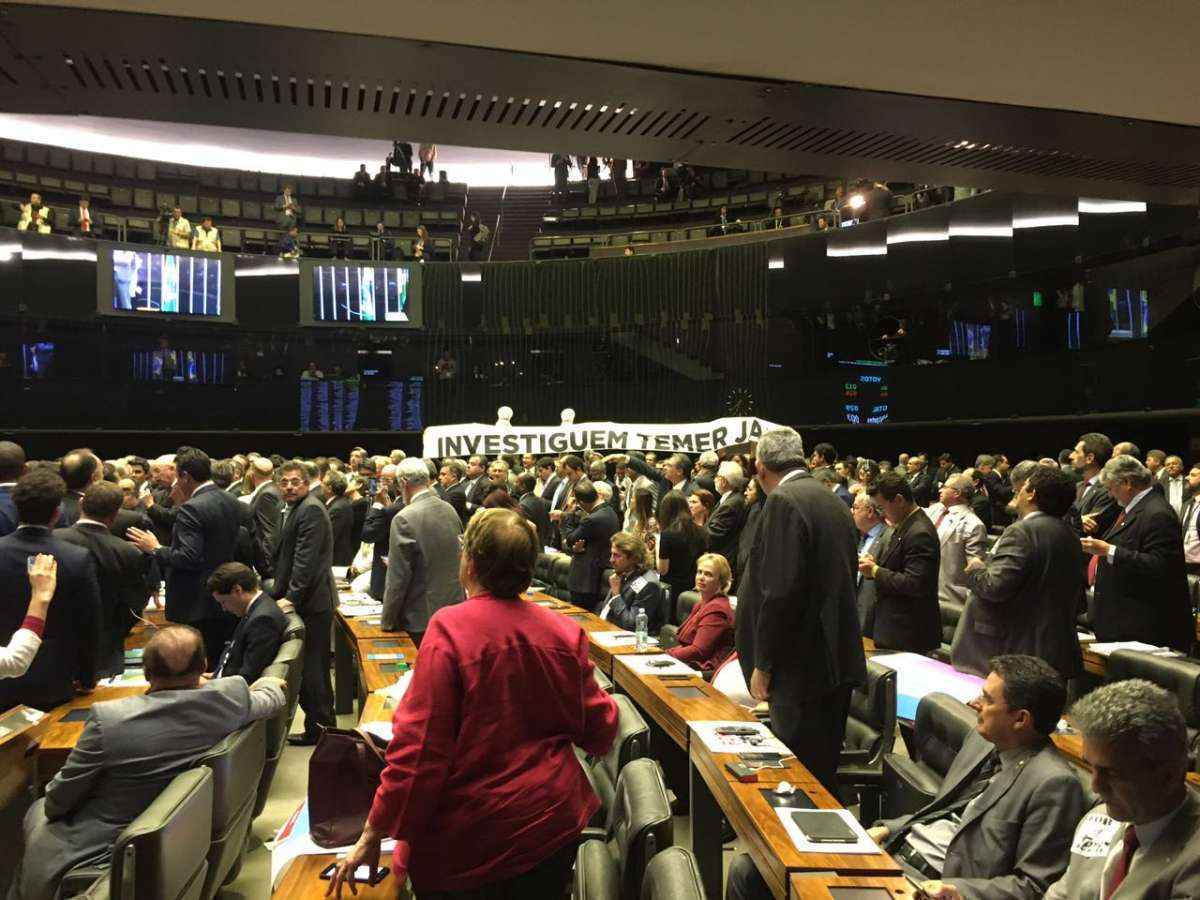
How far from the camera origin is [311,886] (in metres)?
2.57

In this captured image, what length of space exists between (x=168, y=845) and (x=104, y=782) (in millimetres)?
530

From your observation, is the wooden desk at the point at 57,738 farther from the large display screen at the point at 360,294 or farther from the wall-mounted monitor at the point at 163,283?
the large display screen at the point at 360,294

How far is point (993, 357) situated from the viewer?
13.4 m

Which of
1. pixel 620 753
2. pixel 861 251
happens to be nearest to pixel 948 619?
pixel 620 753

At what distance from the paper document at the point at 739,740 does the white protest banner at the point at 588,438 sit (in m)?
6.73

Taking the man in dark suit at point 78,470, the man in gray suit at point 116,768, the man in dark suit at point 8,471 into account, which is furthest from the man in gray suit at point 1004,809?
the man in dark suit at point 78,470

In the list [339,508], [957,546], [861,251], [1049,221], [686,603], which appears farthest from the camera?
[861,251]

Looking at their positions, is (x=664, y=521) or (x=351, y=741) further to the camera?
(x=664, y=521)

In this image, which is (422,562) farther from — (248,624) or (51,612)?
(51,612)

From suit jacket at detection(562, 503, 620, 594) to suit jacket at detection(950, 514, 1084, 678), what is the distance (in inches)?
132

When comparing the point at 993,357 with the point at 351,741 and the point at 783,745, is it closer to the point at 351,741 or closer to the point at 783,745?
the point at 783,745

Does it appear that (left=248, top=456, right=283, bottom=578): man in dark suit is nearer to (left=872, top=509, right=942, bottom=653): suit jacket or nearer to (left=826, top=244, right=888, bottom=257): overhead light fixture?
(left=872, top=509, right=942, bottom=653): suit jacket

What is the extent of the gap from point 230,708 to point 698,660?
261cm

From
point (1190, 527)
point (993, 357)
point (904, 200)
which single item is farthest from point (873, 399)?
point (1190, 527)
